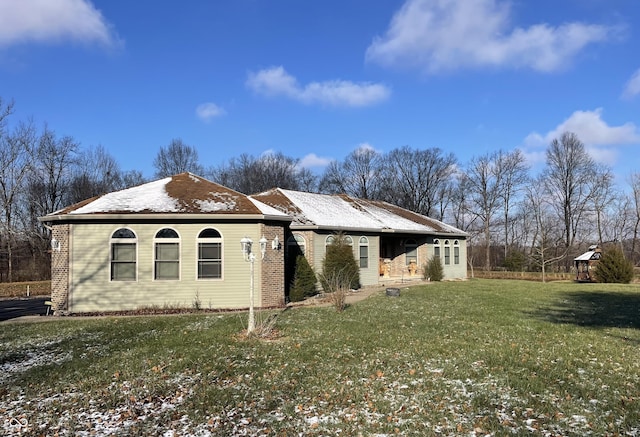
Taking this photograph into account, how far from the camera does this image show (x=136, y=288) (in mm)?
15188

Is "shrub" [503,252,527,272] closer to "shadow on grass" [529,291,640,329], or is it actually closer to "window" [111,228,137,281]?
"shadow on grass" [529,291,640,329]

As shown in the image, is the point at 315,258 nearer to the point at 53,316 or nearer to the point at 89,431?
the point at 53,316

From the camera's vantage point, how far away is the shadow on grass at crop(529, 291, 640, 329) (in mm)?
11477

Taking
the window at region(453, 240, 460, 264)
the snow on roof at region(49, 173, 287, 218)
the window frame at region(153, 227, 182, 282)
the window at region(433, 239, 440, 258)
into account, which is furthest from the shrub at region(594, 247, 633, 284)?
the window frame at region(153, 227, 182, 282)

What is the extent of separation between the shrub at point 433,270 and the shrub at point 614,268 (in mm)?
9487

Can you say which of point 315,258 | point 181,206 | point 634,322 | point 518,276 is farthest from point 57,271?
point 518,276

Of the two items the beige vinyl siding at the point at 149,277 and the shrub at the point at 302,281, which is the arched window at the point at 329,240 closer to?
the shrub at the point at 302,281

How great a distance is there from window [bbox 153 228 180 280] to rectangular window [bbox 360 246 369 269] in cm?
988

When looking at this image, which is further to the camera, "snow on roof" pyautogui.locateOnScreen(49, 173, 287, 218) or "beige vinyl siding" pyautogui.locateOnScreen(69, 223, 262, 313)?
"snow on roof" pyautogui.locateOnScreen(49, 173, 287, 218)

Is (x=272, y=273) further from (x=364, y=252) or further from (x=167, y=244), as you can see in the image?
(x=364, y=252)

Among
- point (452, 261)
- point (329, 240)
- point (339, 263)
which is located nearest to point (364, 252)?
point (329, 240)

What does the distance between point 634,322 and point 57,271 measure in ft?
56.0

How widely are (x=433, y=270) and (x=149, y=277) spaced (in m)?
16.5

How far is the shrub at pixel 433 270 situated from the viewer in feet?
85.7
